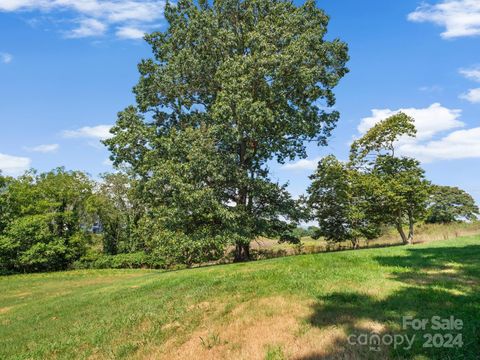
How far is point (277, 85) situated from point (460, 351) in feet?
72.5

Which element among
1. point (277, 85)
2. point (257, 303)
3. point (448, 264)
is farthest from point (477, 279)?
point (277, 85)

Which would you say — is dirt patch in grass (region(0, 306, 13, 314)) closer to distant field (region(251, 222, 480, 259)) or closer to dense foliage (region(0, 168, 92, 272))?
distant field (region(251, 222, 480, 259))

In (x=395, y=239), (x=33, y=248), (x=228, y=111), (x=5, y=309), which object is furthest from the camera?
(x=33, y=248)

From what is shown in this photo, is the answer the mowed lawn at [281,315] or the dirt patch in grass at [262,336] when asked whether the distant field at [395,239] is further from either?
the dirt patch in grass at [262,336]

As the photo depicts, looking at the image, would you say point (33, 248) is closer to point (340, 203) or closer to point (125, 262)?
point (125, 262)

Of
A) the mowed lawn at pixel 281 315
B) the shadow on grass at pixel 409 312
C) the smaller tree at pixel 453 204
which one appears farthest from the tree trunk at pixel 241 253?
the smaller tree at pixel 453 204

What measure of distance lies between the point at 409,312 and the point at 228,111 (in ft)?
63.2

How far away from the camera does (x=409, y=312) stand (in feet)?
24.3

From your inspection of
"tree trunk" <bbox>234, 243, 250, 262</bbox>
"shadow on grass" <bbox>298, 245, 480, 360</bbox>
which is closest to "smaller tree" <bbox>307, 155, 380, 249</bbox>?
"tree trunk" <bbox>234, 243, 250, 262</bbox>

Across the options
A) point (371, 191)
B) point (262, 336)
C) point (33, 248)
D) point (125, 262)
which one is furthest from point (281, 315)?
point (33, 248)

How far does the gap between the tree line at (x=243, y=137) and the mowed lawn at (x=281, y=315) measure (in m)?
11.6

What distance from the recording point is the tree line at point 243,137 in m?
24.9

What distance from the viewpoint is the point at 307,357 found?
651 cm

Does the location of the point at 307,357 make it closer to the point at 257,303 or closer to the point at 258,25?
the point at 257,303
